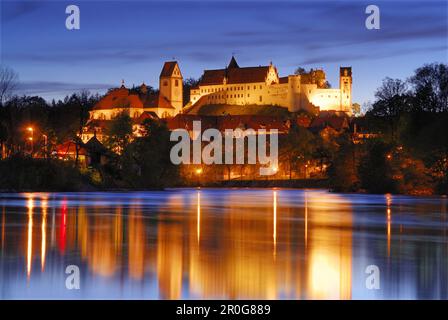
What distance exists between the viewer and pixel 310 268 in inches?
736

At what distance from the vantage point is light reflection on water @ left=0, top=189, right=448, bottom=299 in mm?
15734

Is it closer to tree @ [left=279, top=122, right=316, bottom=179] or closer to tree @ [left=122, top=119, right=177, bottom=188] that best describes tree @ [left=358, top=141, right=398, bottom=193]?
tree @ [left=122, top=119, right=177, bottom=188]

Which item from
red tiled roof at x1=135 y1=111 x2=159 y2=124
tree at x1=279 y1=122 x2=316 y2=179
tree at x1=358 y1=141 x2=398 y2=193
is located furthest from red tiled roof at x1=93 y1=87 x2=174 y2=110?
tree at x1=358 y1=141 x2=398 y2=193

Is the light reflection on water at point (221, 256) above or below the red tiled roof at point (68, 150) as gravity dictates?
below

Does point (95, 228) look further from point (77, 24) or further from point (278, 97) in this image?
point (278, 97)

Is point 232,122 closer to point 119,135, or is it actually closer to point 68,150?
point 68,150

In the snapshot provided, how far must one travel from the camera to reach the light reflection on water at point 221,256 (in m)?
15.7

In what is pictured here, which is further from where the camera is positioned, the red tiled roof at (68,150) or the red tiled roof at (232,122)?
the red tiled roof at (232,122)

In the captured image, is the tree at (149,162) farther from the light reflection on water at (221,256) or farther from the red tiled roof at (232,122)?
the red tiled roof at (232,122)

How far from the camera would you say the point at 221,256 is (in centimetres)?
2066

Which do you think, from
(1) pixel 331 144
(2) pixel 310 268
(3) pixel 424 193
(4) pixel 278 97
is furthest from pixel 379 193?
(4) pixel 278 97

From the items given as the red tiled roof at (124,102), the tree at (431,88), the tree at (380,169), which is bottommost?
the tree at (380,169)

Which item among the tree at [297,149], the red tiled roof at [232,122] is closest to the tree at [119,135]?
the tree at [297,149]

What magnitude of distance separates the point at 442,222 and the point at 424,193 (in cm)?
3544
